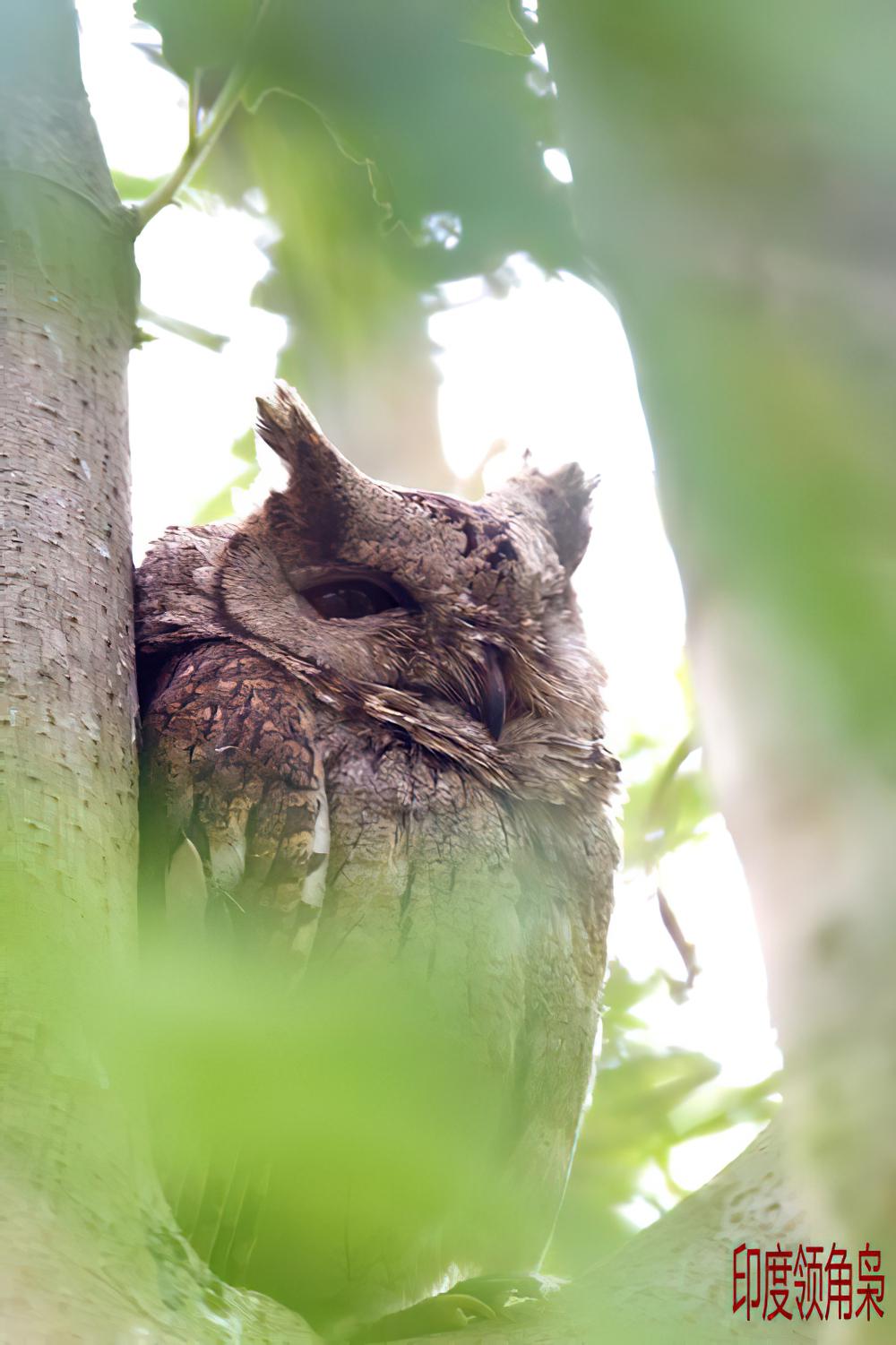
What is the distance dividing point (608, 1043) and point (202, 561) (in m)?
1.77

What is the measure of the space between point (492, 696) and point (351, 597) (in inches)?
15.4

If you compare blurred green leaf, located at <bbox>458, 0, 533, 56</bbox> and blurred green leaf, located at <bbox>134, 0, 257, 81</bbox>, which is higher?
blurred green leaf, located at <bbox>134, 0, 257, 81</bbox>

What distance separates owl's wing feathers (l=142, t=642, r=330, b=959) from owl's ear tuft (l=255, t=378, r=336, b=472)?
0.78 metres

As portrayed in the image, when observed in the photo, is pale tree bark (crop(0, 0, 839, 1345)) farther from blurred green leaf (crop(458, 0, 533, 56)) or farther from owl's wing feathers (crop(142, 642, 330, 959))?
blurred green leaf (crop(458, 0, 533, 56))

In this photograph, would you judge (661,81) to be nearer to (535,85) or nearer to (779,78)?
(779,78)

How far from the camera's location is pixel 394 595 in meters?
2.87

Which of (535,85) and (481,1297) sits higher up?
(535,85)

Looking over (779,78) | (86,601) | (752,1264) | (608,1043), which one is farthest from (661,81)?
(608,1043)

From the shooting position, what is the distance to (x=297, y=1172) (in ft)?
2.98

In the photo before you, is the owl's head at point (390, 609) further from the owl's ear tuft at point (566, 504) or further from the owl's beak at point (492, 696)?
the owl's ear tuft at point (566, 504)

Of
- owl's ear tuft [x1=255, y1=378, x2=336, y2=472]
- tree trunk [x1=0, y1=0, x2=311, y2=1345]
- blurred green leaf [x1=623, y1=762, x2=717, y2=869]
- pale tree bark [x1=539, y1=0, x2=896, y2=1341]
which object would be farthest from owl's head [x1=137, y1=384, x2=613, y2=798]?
pale tree bark [x1=539, y1=0, x2=896, y2=1341]

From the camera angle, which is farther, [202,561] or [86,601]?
[202,561]

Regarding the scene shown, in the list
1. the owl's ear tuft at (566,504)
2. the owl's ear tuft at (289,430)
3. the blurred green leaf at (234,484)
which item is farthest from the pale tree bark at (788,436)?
the blurred green leaf at (234,484)

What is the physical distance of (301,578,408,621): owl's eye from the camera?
2.85 metres
